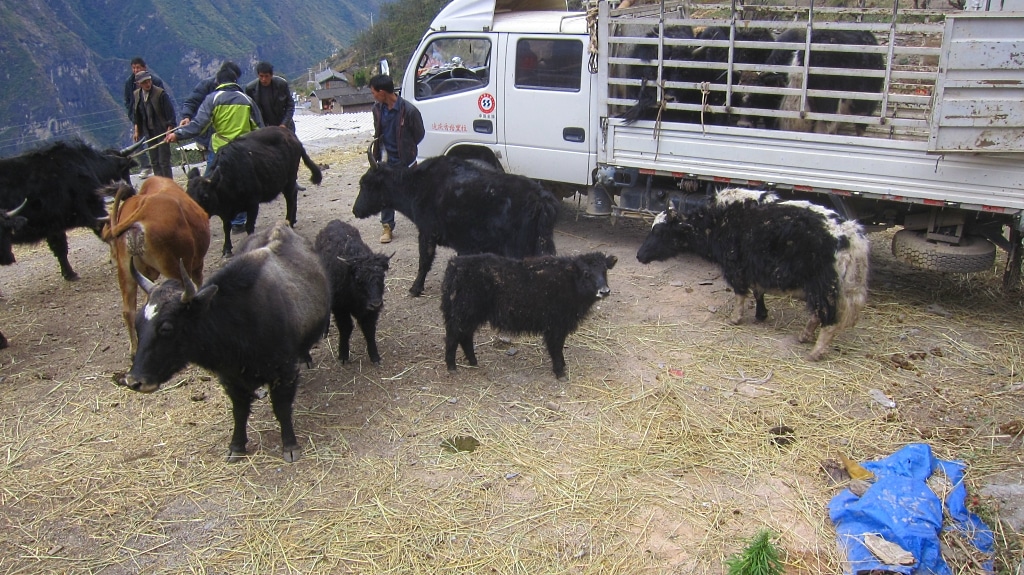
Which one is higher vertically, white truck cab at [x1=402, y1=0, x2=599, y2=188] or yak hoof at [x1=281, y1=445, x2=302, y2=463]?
white truck cab at [x1=402, y1=0, x2=599, y2=188]

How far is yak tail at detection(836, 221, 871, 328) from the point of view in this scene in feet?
19.0

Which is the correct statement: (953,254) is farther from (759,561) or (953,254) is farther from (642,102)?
(759,561)

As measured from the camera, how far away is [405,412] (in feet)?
17.8

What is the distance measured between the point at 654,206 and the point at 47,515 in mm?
6609

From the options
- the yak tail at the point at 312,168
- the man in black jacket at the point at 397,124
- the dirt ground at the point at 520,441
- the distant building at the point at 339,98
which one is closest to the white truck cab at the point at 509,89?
the man in black jacket at the point at 397,124

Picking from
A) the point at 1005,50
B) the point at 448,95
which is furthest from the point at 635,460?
the point at 448,95

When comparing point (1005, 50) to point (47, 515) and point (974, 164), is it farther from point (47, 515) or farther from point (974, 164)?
point (47, 515)

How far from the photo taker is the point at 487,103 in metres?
8.94

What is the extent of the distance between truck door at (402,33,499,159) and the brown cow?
12.6ft

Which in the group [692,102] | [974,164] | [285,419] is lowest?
[285,419]

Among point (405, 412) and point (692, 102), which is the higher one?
point (692, 102)

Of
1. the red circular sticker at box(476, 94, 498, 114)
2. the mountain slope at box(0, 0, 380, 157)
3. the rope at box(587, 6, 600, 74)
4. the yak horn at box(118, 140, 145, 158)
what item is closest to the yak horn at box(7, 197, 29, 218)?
the yak horn at box(118, 140, 145, 158)

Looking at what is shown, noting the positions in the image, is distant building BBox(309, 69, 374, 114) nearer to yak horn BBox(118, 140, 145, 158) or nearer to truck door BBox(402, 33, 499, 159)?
truck door BBox(402, 33, 499, 159)

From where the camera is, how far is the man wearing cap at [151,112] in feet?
32.5
